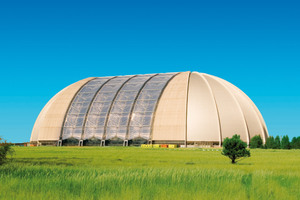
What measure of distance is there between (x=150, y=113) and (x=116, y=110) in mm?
9816

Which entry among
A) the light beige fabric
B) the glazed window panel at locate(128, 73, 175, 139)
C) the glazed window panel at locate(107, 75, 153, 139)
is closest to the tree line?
the light beige fabric

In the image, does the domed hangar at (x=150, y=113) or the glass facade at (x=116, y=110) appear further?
the glass facade at (x=116, y=110)

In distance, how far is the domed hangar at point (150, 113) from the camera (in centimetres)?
8125

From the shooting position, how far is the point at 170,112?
83.9m

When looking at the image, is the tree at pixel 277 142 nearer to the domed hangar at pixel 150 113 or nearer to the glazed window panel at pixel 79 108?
the domed hangar at pixel 150 113

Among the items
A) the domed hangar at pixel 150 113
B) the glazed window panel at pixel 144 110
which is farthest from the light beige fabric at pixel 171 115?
the glazed window panel at pixel 144 110

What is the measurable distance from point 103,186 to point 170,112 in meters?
71.3

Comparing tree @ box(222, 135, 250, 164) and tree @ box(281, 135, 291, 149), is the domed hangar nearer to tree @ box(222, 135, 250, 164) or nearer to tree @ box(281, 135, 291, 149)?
tree @ box(281, 135, 291, 149)

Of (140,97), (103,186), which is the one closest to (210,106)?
(140,97)

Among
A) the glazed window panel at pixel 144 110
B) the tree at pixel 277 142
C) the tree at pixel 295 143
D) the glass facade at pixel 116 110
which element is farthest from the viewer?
the glass facade at pixel 116 110

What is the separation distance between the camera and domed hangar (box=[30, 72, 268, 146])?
81250mm

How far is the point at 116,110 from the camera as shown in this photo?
9044cm

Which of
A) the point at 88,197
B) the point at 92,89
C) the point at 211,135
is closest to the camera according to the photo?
the point at 88,197

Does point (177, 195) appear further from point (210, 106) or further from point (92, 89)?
point (92, 89)
